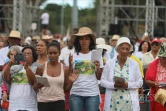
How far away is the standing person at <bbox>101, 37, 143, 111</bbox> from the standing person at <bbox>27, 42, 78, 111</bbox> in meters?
0.62

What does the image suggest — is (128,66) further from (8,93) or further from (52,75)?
(8,93)

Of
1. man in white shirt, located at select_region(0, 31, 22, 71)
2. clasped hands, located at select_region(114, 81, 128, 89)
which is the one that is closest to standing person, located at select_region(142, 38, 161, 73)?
man in white shirt, located at select_region(0, 31, 22, 71)

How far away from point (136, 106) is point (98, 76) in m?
0.81

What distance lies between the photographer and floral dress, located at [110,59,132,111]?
27.6 feet

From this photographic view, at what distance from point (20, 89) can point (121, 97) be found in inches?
63.8

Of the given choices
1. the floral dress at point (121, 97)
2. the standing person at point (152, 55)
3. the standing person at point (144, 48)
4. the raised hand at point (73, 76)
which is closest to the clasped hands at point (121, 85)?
the floral dress at point (121, 97)

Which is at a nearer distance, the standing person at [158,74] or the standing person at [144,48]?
the standing person at [158,74]

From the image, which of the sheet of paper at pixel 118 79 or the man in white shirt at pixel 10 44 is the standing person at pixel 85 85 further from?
the man in white shirt at pixel 10 44

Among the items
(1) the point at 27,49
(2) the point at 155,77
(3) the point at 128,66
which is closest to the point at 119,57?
(3) the point at 128,66

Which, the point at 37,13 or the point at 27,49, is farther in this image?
the point at 37,13

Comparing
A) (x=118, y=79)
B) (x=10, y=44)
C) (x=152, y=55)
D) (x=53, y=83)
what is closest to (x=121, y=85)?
(x=118, y=79)

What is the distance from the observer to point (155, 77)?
28.9 feet

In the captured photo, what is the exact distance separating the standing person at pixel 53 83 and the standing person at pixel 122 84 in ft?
2.02

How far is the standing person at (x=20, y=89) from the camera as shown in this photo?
809 centimetres
